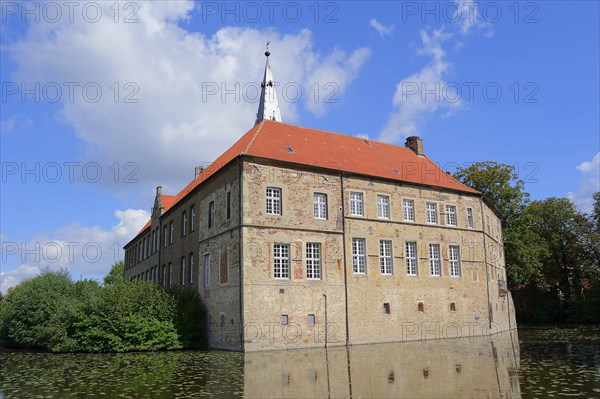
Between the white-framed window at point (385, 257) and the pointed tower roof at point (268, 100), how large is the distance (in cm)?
2154

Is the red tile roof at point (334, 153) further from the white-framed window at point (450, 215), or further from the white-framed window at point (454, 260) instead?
the white-framed window at point (454, 260)

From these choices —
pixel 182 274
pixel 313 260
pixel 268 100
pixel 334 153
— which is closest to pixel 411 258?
pixel 313 260

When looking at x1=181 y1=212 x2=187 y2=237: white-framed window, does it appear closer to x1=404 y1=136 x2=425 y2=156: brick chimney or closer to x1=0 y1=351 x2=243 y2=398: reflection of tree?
x1=0 y1=351 x2=243 y2=398: reflection of tree

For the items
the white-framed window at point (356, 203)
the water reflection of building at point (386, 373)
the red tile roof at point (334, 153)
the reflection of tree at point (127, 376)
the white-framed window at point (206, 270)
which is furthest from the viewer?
the white-framed window at point (356, 203)

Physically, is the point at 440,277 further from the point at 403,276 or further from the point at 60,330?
the point at 60,330

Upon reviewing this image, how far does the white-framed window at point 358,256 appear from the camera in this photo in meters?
25.3

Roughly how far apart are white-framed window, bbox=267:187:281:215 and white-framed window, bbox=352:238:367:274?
4.44m

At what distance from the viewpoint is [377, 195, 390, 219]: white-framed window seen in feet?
88.8

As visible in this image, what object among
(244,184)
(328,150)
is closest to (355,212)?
(328,150)

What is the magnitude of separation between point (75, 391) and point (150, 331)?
1129 cm

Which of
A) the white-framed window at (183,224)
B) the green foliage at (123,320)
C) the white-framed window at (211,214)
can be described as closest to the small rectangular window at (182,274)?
the white-framed window at (183,224)

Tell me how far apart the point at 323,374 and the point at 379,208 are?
14.5 metres

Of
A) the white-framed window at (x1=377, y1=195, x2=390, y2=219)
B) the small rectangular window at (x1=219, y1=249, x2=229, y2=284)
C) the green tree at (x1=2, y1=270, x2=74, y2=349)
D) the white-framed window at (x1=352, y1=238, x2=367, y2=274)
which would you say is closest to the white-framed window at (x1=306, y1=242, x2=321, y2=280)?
the white-framed window at (x1=352, y1=238, x2=367, y2=274)

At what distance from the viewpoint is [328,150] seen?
28188 mm
